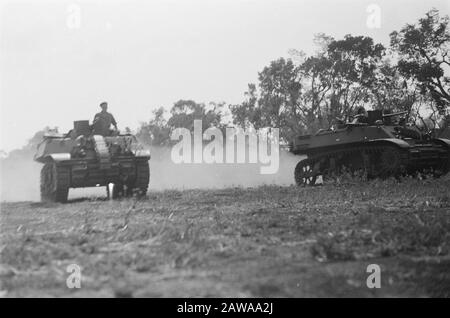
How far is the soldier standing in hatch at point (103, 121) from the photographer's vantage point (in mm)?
14969

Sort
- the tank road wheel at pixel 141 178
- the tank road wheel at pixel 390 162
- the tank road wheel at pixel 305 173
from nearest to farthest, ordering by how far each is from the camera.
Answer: the tank road wheel at pixel 141 178 → the tank road wheel at pixel 390 162 → the tank road wheel at pixel 305 173

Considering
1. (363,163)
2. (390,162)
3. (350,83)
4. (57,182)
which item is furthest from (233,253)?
(350,83)

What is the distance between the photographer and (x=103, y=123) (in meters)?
15.0

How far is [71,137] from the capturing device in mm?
14734

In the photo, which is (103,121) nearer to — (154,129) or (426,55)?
(426,55)

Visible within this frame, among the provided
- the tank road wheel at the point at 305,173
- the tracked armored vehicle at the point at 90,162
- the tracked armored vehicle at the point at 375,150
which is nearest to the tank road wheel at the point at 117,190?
the tracked armored vehicle at the point at 90,162

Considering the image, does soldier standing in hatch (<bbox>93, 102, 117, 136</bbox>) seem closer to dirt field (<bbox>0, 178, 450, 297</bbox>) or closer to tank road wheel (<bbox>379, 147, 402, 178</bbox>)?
dirt field (<bbox>0, 178, 450, 297</bbox>)

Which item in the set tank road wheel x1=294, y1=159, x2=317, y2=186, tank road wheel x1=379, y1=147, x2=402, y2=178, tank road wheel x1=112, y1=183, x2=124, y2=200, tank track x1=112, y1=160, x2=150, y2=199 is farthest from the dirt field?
tank road wheel x1=294, y1=159, x2=317, y2=186

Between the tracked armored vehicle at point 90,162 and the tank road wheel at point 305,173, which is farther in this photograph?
the tank road wheel at point 305,173

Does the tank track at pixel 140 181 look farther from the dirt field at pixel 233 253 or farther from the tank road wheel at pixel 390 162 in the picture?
the tank road wheel at pixel 390 162

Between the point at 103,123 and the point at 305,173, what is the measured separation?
7.44 meters

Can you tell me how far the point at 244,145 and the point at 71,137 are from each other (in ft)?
86.1

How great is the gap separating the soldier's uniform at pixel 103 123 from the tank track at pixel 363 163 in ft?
20.6
